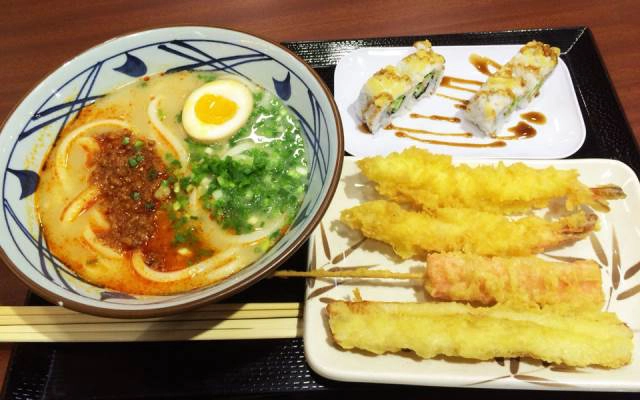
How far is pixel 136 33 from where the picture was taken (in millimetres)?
2127

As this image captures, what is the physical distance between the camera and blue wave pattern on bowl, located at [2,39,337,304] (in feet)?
5.32

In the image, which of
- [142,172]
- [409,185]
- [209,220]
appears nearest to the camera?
[209,220]

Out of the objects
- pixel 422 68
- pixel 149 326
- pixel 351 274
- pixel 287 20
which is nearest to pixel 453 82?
pixel 422 68

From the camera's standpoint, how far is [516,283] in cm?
189

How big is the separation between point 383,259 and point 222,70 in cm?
126

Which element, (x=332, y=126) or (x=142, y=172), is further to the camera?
(x=142, y=172)

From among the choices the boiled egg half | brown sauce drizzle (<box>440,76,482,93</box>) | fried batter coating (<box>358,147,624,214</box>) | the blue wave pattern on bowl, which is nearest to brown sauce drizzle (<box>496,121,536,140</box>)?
brown sauce drizzle (<box>440,76,482,93</box>)

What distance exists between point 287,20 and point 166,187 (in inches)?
74.9

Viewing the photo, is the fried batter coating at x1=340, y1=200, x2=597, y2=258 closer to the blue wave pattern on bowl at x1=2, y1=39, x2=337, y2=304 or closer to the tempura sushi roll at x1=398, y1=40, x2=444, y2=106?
the blue wave pattern on bowl at x1=2, y1=39, x2=337, y2=304

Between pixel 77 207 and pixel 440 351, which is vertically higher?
pixel 77 207

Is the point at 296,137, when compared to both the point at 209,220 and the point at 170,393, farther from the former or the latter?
the point at 170,393

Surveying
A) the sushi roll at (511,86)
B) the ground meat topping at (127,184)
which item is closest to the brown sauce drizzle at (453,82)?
the sushi roll at (511,86)

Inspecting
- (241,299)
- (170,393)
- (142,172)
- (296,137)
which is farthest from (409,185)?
(170,393)

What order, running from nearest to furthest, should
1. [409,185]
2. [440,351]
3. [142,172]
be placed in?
[440,351]
[142,172]
[409,185]
